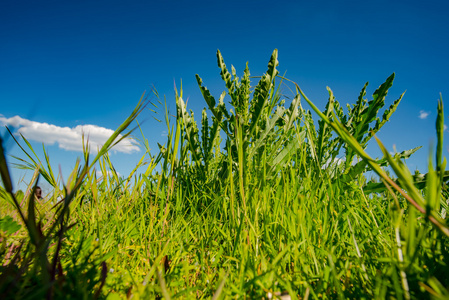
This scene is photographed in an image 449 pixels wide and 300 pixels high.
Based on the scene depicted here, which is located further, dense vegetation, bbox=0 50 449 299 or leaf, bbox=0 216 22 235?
leaf, bbox=0 216 22 235

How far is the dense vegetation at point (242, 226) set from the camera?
55 centimetres

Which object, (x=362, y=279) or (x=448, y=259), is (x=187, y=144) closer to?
(x=362, y=279)

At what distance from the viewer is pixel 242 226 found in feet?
3.23

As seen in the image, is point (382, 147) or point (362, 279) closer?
point (382, 147)

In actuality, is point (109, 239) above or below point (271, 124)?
below

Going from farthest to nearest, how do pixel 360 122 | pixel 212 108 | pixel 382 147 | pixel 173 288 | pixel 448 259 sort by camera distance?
1. pixel 360 122
2. pixel 212 108
3. pixel 173 288
4. pixel 448 259
5. pixel 382 147

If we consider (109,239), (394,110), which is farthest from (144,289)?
(394,110)

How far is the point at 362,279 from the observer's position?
28.5 inches

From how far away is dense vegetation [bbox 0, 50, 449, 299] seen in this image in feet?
1.81

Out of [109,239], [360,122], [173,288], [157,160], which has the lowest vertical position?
[173,288]

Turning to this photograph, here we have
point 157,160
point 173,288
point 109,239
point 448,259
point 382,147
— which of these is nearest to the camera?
point 382,147

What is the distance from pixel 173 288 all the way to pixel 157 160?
2.68 ft

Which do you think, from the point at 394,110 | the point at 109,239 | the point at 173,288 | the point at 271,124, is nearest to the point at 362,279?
the point at 173,288

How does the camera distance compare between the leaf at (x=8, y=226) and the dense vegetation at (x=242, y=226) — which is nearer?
the dense vegetation at (x=242, y=226)
